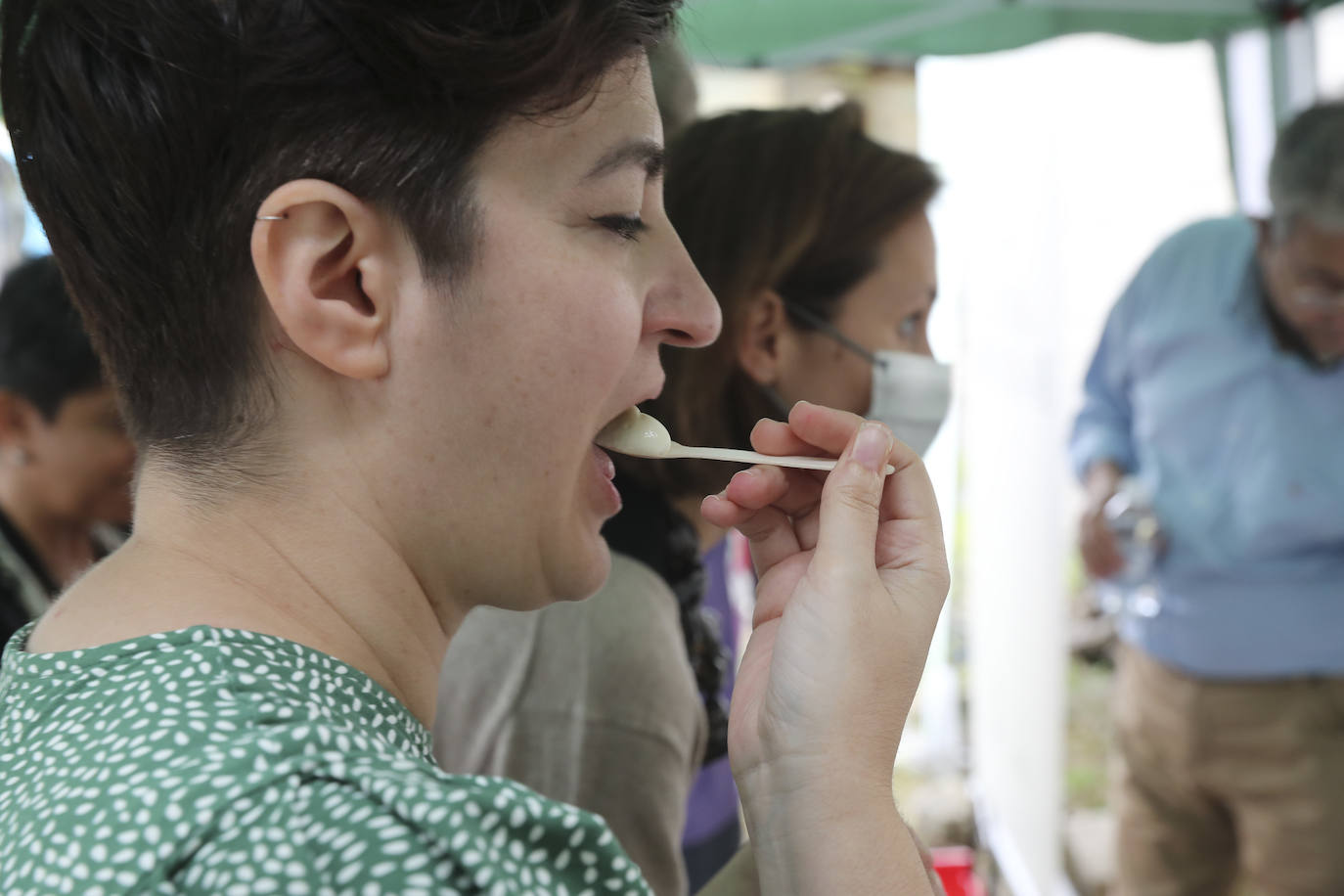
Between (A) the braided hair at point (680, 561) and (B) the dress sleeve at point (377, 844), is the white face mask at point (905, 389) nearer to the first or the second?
(A) the braided hair at point (680, 561)

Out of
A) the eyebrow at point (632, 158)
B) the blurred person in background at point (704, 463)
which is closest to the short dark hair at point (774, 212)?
the blurred person in background at point (704, 463)

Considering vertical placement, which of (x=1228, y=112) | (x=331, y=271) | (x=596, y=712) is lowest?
(x=596, y=712)

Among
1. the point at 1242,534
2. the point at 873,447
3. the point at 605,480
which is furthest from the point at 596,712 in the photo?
the point at 1242,534

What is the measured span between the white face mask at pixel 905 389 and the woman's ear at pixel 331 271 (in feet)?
2.49

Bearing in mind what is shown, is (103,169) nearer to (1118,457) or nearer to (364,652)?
(364,652)

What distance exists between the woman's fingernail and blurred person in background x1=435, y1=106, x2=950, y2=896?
17 cm

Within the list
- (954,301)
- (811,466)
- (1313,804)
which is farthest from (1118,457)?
(811,466)

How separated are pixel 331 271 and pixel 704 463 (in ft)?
1.48

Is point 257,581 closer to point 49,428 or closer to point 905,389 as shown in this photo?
point 905,389

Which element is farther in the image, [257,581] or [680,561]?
[680,561]

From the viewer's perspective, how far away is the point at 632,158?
0.67 m

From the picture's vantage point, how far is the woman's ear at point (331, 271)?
1.91ft

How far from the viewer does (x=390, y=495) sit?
645 millimetres

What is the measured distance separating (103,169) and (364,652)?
32 centimetres
